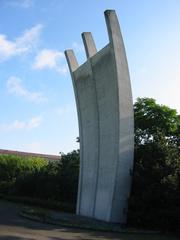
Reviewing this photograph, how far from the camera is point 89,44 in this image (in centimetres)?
2441

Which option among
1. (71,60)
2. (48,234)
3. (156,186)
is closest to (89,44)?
(71,60)

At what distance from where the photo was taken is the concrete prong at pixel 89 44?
2411 centimetres

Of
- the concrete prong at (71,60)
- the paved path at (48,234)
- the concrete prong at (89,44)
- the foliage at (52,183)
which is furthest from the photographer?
the foliage at (52,183)

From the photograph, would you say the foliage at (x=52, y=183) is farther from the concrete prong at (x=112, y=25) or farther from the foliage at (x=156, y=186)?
the concrete prong at (x=112, y=25)

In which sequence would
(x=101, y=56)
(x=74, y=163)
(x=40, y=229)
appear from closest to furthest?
(x=40, y=229) → (x=101, y=56) → (x=74, y=163)

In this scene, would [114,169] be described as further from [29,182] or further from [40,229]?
[29,182]

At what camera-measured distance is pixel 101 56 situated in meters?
22.5

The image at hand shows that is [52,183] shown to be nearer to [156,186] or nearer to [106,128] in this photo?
[106,128]

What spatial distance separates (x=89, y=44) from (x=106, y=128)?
556cm

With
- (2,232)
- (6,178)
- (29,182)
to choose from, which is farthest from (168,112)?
(6,178)

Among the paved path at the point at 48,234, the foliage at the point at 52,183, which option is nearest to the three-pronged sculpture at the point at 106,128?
the paved path at the point at 48,234

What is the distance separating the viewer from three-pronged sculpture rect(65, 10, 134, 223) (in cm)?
2075

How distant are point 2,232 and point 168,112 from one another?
2035cm

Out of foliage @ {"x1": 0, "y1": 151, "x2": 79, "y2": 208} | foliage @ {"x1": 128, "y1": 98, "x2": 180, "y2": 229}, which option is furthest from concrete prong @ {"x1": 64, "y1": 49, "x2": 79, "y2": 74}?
foliage @ {"x1": 0, "y1": 151, "x2": 79, "y2": 208}
